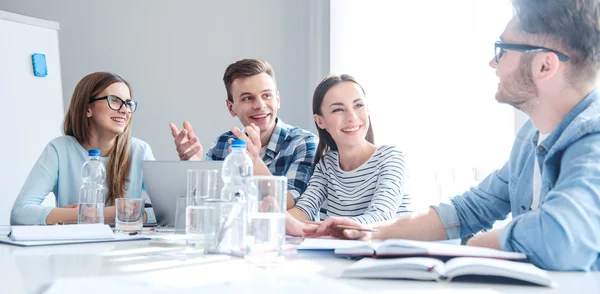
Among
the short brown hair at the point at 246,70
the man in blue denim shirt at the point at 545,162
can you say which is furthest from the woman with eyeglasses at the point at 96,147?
the man in blue denim shirt at the point at 545,162

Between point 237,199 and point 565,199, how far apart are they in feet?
2.04

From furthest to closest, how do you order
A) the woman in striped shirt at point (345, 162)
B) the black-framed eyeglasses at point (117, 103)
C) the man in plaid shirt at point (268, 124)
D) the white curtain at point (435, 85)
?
the white curtain at point (435, 85)
the black-framed eyeglasses at point (117, 103)
the man in plaid shirt at point (268, 124)
the woman in striped shirt at point (345, 162)

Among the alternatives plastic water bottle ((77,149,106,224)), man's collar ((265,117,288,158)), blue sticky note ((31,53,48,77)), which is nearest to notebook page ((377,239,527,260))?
plastic water bottle ((77,149,106,224))

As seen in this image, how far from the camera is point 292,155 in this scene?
2.62 metres

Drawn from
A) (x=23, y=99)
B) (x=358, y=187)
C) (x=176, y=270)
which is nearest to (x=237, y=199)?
(x=176, y=270)

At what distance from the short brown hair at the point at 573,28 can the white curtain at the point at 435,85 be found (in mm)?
1640

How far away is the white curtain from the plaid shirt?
981 millimetres

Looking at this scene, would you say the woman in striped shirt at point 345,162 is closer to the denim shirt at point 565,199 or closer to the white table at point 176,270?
the denim shirt at point 565,199

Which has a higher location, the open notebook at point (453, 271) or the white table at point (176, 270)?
the open notebook at point (453, 271)

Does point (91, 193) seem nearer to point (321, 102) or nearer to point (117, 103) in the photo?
point (117, 103)

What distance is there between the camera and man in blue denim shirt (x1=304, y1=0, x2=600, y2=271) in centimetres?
112

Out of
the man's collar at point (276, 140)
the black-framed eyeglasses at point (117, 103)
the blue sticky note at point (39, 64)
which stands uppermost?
the blue sticky note at point (39, 64)

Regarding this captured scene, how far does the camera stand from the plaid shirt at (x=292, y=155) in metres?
2.51

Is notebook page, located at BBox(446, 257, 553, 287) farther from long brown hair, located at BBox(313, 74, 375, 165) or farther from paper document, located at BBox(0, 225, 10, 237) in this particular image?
long brown hair, located at BBox(313, 74, 375, 165)
